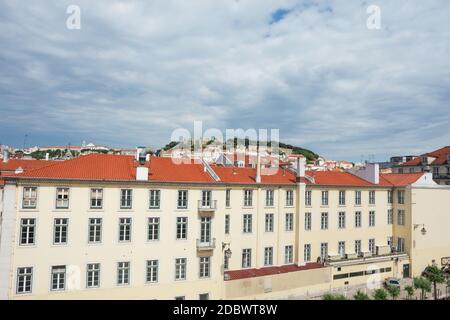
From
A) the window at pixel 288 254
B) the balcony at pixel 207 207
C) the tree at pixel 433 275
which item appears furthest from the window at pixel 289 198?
the tree at pixel 433 275

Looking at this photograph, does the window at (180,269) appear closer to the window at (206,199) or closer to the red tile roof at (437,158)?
the window at (206,199)

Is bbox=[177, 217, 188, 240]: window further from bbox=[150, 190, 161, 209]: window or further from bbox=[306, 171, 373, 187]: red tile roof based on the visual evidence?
bbox=[306, 171, 373, 187]: red tile roof

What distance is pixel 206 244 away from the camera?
30750 millimetres

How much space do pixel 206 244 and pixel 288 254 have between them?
10432 mm

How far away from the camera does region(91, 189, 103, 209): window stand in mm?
27625

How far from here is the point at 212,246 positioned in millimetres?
30812

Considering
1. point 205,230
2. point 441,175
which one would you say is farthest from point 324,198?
point 441,175

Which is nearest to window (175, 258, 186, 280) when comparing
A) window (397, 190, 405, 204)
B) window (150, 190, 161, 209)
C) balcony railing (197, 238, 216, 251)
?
balcony railing (197, 238, 216, 251)

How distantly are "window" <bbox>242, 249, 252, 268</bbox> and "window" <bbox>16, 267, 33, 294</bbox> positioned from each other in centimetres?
1774

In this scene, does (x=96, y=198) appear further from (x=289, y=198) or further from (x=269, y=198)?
(x=289, y=198)

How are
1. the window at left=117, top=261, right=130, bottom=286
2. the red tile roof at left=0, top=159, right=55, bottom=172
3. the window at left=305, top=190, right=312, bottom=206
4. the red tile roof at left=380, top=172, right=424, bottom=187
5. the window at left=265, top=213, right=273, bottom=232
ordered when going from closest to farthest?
the window at left=117, top=261, right=130, bottom=286
the window at left=265, top=213, right=273, bottom=232
the window at left=305, top=190, right=312, bottom=206
the red tile roof at left=0, top=159, right=55, bottom=172
the red tile roof at left=380, top=172, right=424, bottom=187

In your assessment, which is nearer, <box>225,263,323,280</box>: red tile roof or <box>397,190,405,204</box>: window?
<box>225,263,323,280</box>: red tile roof
